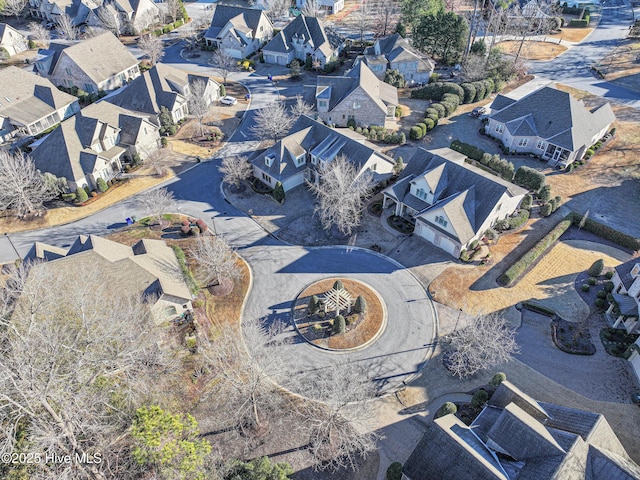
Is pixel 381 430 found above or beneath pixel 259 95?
beneath

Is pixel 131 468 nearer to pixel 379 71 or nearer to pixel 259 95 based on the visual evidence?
pixel 259 95

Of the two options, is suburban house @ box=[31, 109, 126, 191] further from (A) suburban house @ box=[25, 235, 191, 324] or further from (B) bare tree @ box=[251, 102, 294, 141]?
(B) bare tree @ box=[251, 102, 294, 141]

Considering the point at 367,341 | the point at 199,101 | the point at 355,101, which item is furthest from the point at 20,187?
the point at 355,101

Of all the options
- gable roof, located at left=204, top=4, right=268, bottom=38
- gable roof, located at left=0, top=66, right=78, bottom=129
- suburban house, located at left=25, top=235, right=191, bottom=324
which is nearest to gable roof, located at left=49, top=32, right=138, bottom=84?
gable roof, located at left=0, top=66, right=78, bottom=129

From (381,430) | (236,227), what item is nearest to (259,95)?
(236,227)

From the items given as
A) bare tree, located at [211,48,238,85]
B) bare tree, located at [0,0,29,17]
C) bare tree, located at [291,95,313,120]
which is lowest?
bare tree, located at [291,95,313,120]

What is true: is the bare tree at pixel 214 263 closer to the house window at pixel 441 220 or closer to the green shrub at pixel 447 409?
the house window at pixel 441 220

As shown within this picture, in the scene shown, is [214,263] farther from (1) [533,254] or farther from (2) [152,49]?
(2) [152,49]

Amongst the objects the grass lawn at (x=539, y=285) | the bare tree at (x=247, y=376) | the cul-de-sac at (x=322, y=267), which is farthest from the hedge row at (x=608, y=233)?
the bare tree at (x=247, y=376)
